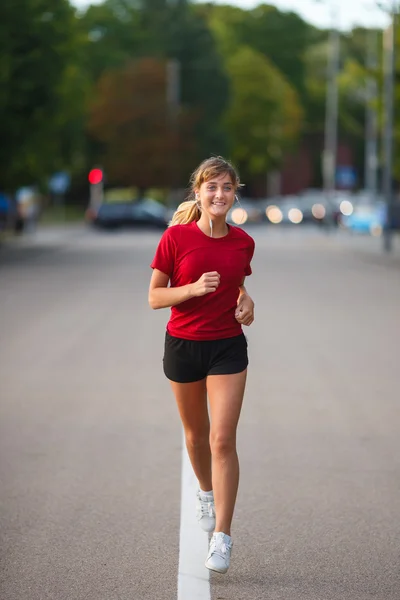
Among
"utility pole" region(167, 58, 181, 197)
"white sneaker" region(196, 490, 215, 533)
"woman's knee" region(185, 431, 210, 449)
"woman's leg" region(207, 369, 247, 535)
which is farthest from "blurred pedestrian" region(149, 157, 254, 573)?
"utility pole" region(167, 58, 181, 197)

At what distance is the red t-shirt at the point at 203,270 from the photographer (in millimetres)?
6031

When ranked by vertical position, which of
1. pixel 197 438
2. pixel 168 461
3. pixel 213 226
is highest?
pixel 213 226

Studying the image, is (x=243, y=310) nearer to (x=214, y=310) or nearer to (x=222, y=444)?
(x=214, y=310)

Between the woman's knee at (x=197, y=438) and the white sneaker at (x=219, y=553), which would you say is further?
the woman's knee at (x=197, y=438)

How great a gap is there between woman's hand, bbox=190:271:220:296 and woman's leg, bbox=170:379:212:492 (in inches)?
20.5

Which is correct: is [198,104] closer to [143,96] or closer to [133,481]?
[143,96]

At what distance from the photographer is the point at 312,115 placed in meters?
123

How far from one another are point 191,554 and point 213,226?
148 cm

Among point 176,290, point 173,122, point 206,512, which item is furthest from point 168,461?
point 173,122

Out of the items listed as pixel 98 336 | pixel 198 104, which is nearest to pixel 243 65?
pixel 198 104

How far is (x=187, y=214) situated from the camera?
20.3 feet

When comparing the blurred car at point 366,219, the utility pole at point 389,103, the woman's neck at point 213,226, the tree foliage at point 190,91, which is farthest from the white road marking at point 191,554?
the blurred car at point 366,219

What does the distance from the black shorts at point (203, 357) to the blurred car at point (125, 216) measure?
56.7 metres

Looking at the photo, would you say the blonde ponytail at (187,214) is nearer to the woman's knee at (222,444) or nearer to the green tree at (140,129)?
the woman's knee at (222,444)
